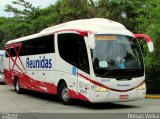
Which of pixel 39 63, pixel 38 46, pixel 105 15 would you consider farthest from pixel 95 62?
pixel 105 15

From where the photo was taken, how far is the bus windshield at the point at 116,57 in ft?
53.7

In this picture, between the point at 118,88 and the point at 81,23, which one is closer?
the point at 118,88

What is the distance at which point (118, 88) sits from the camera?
16.4 metres

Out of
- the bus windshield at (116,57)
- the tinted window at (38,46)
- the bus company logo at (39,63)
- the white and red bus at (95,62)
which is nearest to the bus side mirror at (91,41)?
the white and red bus at (95,62)

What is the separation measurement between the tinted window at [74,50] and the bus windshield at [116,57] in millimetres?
515

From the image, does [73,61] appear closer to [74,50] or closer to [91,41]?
[74,50]

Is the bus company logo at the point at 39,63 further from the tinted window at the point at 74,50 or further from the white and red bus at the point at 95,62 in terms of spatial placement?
the tinted window at the point at 74,50

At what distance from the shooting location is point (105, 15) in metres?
30.9

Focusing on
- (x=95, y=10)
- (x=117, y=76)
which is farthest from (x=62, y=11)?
(x=117, y=76)

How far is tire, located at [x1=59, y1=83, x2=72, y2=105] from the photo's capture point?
18.3 m

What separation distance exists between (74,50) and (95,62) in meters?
1.57

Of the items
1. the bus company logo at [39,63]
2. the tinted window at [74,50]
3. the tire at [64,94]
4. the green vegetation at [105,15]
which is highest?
the green vegetation at [105,15]

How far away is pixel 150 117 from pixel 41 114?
142 inches

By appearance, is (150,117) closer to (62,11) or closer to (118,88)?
(118,88)
